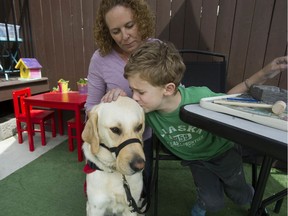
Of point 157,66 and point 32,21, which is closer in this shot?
point 157,66

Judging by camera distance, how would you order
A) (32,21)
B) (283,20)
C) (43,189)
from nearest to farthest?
(43,189)
(283,20)
(32,21)

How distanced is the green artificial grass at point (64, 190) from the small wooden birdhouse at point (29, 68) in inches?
42.5

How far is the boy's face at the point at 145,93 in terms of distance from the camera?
1.06 m

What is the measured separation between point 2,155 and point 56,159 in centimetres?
62

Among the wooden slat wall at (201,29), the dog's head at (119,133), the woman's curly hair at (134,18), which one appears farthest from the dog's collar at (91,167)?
the wooden slat wall at (201,29)

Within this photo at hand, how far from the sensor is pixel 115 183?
3.66 ft

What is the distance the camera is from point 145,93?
3.49 feet

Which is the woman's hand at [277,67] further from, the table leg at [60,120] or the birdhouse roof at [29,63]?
the birdhouse roof at [29,63]

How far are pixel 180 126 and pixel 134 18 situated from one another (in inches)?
27.9

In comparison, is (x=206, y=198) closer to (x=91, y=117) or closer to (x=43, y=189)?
(x=91, y=117)

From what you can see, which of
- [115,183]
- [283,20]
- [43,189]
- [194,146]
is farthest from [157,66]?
[283,20]

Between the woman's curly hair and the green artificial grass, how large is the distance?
45.0 inches

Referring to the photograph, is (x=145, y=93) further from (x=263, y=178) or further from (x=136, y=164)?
(x=263, y=178)

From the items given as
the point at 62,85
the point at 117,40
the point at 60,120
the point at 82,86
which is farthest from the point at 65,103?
the point at 117,40
